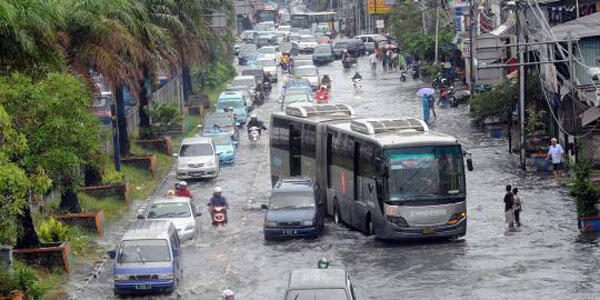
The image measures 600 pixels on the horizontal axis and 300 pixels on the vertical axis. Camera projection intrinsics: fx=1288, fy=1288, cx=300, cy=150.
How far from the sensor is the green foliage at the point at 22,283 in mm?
28297

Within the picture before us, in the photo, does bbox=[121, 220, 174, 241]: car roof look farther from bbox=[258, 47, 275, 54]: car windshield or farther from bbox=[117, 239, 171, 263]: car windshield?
bbox=[258, 47, 275, 54]: car windshield

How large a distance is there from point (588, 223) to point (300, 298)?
51.7ft

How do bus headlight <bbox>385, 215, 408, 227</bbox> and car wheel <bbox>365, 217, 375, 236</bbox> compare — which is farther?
car wheel <bbox>365, 217, 375, 236</bbox>

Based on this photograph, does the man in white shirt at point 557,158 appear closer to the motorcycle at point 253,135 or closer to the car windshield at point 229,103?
the motorcycle at point 253,135

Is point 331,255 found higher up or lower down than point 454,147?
lower down

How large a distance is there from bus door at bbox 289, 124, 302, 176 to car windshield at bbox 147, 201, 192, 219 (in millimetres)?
7218

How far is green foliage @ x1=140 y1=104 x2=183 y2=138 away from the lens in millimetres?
59312

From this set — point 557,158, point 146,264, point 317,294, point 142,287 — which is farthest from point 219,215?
point 317,294

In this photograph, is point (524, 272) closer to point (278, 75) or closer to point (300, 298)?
point (300, 298)

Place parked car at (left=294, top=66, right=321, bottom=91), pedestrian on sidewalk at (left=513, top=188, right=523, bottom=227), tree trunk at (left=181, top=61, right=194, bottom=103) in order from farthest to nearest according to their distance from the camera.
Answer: parked car at (left=294, top=66, right=321, bottom=91), tree trunk at (left=181, top=61, right=194, bottom=103), pedestrian on sidewalk at (left=513, top=188, right=523, bottom=227)

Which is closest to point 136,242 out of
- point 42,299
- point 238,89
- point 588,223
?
point 42,299

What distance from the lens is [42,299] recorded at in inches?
1150

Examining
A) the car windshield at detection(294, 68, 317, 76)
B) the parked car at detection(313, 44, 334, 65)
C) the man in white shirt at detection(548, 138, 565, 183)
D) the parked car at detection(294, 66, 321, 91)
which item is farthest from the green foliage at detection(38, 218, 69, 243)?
the parked car at detection(313, 44, 334, 65)

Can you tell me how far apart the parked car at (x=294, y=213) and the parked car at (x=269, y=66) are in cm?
5588
